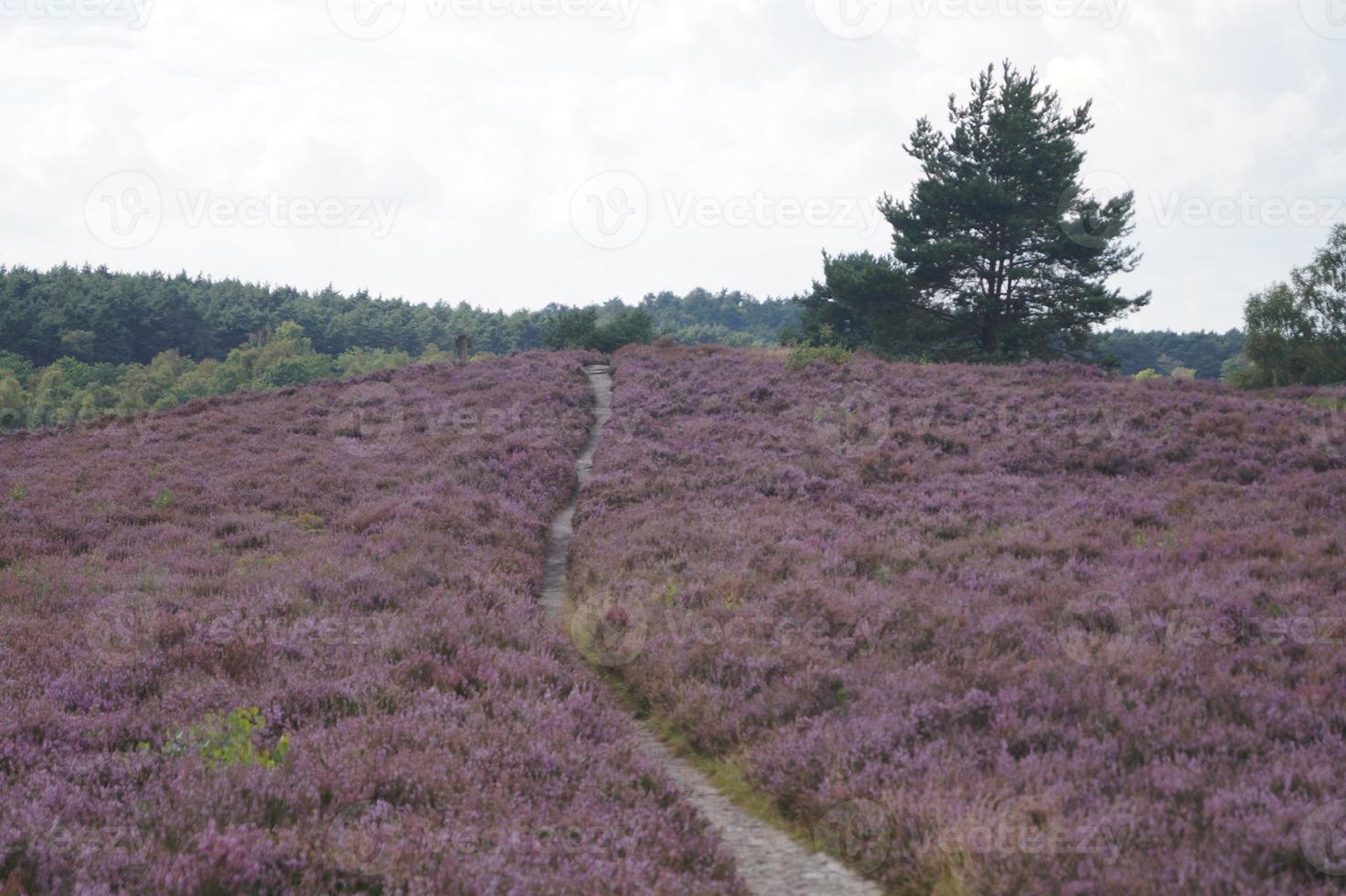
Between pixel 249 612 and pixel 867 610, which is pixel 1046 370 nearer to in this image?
pixel 867 610

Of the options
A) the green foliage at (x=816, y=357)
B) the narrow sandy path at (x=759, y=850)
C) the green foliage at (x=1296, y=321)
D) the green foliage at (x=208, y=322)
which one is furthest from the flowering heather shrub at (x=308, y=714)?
the green foliage at (x=1296, y=321)

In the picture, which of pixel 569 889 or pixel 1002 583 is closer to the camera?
pixel 569 889

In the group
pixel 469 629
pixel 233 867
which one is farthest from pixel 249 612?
pixel 233 867

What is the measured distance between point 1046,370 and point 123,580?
2486 centimetres

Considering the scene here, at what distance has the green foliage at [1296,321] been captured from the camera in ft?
165

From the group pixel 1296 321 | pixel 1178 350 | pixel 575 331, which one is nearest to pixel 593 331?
pixel 575 331

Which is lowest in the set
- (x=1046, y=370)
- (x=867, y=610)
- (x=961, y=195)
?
(x=867, y=610)

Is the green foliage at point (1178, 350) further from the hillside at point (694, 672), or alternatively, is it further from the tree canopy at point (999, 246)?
the hillside at point (694, 672)

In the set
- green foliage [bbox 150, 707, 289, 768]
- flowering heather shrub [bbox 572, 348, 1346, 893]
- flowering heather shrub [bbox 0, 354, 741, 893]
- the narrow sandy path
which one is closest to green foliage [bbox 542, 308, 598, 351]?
flowering heather shrub [bbox 572, 348, 1346, 893]

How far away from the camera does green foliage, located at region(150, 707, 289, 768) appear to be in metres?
5.82

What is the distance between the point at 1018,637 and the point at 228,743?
23.0 ft

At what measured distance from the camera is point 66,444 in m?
23.8

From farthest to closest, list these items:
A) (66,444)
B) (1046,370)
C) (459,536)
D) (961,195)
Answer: (961,195) < (1046,370) < (66,444) < (459,536)

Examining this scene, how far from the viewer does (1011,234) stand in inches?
1463
